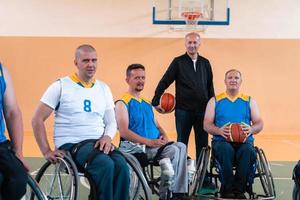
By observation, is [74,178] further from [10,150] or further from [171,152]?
[171,152]

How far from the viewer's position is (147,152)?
3.35 metres

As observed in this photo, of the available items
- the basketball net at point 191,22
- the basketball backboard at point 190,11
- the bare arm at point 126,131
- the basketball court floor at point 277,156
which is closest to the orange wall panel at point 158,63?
the basketball net at point 191,22

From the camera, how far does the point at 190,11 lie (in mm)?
8219

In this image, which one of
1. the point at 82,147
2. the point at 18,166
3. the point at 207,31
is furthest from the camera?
the point at 207,31

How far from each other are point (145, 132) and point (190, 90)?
2.97ft

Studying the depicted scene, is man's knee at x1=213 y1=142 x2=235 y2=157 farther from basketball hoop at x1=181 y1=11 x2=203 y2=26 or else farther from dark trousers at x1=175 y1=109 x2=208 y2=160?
basketball hoop at x1=181 y1=11 x2=203 y2=26

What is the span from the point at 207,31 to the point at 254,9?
0.94m

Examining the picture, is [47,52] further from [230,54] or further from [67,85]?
[67,85]

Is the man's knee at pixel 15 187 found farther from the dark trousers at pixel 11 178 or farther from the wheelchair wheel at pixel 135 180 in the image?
the wheelchair wheel at pixel 135 180

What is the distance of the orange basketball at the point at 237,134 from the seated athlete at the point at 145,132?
0.39 metres

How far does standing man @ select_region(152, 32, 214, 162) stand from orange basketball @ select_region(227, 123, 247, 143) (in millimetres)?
681

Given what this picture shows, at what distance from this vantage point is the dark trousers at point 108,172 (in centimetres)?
257

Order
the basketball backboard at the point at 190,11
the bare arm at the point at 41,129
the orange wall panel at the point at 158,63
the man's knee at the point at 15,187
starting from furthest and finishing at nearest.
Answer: the orange wall panel at the point at 158,63 < the basketball backboard at the point at 190,11 < the bare arm at the point at 41,129 < the man's knee at the point at 15,187

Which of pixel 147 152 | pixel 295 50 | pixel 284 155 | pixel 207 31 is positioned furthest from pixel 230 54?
pixel 147 152
